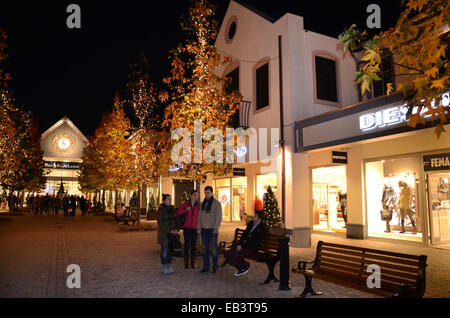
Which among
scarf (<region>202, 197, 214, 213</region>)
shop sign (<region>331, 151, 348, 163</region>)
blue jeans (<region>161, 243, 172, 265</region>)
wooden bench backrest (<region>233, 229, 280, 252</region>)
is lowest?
blue jeans (<region>161, 243, 172, 265</region>)

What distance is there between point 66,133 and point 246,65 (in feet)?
146

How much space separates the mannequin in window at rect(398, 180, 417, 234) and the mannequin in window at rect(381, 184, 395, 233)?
319 mm

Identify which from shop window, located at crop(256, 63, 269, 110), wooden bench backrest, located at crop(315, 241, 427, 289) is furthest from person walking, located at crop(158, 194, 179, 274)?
shop window, located at crop(256, 63, 269, 110)

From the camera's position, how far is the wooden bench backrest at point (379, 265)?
15.8 feet

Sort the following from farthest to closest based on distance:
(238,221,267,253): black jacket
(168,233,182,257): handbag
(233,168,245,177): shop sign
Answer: (233,168,245,177): shop sign → (168,233,182,257): handbag → (238,221,267,253): black jacket

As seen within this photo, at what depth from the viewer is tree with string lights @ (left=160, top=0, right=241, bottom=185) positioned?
11633mm

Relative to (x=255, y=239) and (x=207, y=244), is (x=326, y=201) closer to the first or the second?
(x=207, y=244)

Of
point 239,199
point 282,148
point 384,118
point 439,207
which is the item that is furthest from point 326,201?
point 384,118

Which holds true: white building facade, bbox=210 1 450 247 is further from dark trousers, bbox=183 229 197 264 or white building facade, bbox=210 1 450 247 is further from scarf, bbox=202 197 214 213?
scarf, bbox=202 197 214 213

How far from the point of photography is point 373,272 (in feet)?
17.3

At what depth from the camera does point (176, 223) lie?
8.48 metres

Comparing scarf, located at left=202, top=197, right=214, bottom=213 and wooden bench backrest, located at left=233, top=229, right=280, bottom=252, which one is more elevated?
scarf, located at left=202, top=197, right=214, bottom=213

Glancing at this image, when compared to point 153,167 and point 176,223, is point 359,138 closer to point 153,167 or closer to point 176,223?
point 176,223

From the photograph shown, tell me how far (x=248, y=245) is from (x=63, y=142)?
2041 inches
